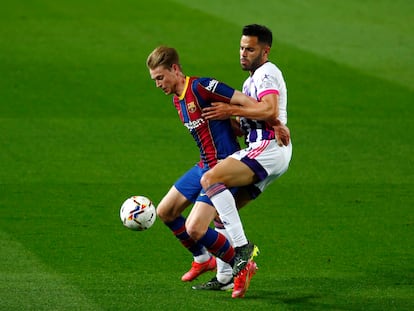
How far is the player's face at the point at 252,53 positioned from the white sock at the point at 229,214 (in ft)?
3.92

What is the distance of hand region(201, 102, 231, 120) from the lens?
9.63 metres

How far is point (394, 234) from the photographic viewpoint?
40.4ft

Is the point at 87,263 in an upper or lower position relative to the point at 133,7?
upper

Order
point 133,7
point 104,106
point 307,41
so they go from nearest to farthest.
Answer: point 104,106, point 307,41, point 133,7

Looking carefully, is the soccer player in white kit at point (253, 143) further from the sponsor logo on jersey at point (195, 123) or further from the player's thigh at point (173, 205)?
the player's thigh at point (173, 205)

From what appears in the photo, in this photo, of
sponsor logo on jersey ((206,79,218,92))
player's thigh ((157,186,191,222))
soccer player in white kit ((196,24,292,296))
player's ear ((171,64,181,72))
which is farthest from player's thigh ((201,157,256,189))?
player's ear ((171,64,181,72))

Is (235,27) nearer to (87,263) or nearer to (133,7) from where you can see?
(133,7)

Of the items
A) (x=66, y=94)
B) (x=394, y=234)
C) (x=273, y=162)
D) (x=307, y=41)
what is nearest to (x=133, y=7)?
(x=307, y=41)

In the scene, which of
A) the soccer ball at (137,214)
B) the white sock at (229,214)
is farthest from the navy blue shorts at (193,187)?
the white sock at (229,214)

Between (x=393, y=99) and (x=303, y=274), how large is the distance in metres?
9.47

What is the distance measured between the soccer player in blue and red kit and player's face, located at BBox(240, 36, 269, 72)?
1.47 feet

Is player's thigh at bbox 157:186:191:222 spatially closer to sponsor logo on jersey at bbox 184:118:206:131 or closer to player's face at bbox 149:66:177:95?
sponsor logo on jersey at bbox 184:118:206:131

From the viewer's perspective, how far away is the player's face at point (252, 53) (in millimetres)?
10047

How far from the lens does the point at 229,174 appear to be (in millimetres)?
9727
